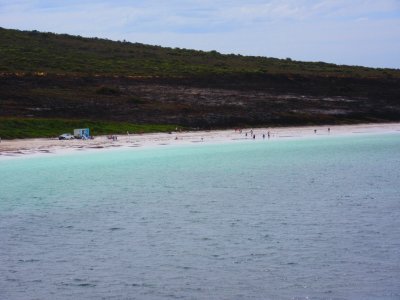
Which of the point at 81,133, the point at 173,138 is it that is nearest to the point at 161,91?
the point at 173,138

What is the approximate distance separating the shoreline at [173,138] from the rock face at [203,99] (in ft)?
11.2

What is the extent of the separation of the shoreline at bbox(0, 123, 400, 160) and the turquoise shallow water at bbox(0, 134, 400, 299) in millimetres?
6099

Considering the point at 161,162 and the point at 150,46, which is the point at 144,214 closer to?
the point at 161,162

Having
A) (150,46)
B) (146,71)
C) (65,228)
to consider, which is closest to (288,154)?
(65,228)

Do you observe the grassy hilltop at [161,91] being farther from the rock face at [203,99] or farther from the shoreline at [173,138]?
the shoreline at [173,138]

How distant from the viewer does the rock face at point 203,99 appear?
70312 millimetres

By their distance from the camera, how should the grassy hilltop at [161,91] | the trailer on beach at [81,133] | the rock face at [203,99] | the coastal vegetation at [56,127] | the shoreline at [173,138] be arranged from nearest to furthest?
the shoreline at [173,138]
the coastal vegetation at [56,127]
the trailer on beach at [81,133]
the grassy hilltop at [161,91]
the rock face at [203,99]

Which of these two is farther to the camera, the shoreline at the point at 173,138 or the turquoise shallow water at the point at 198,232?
the shoreline at the point at 173,138

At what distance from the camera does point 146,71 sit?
97.4m

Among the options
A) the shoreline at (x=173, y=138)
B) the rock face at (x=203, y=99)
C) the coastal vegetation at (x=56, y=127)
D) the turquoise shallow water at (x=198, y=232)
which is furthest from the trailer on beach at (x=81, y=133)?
the turquoise shallow water at (x=198, y=232)

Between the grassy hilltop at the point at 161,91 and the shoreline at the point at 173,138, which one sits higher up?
the grassy hilltop at the point at 161,91

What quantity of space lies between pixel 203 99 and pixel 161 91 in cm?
525

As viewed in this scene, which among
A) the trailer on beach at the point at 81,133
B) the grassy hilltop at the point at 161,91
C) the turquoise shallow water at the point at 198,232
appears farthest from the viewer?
the grassy hilltop at the point at 161,91

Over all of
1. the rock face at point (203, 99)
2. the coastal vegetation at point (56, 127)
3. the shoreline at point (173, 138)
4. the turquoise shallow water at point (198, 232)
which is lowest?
the turquoise shallow water at point (198, 232)
